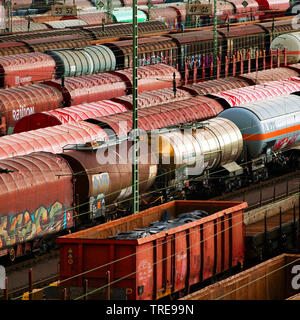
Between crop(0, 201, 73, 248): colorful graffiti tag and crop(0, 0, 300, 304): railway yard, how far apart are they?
5 centimetres

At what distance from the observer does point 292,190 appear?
40.2 metres

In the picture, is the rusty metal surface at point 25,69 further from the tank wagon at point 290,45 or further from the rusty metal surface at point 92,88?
the tank wagon at point 290,45

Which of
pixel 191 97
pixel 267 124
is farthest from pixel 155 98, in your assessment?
pixel 267 124

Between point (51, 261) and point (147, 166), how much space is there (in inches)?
205

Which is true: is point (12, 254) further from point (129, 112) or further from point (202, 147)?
point (129, 112)

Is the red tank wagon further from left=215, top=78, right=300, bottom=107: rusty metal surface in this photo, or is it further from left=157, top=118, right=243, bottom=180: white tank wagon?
left=215, top=78, right=300, bottom=107: rusty metal surface

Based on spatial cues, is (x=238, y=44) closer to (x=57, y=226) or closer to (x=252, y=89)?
(x=252, y=89)

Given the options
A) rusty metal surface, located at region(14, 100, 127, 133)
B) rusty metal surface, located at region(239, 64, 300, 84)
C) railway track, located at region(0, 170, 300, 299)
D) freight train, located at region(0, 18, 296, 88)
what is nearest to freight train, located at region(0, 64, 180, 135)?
freight train, located at region(0, 18, 296, 88)

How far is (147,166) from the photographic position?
109 feet

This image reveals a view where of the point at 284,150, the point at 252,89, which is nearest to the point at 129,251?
the point at 284,150

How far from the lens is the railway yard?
23484 millimetres

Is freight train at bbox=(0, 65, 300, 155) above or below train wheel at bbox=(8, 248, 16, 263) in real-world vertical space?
above
